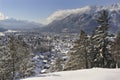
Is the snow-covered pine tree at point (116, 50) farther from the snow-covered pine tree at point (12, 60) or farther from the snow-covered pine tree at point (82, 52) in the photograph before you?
the snow-covered pine tree at point (12, 60)

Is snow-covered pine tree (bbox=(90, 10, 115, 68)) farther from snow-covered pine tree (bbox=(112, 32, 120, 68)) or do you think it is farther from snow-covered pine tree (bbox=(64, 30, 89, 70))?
snow-covered pine tree (bbox=(112, 32, 120, 68))

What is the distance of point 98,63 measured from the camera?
41875 millimetres

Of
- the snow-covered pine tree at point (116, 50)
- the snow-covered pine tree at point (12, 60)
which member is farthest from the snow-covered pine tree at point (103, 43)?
the snow-covered pine tree at point (12, 60)

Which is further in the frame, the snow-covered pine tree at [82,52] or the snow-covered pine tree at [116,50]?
the snow-covered pine tree at [116,50]

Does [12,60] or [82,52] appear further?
[82,52]

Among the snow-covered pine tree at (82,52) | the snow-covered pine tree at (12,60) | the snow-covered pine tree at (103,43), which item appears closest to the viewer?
the snow-covered pine tree at (103,43)

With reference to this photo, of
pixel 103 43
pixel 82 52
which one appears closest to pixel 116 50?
pixel 82 52

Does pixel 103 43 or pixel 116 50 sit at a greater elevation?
pixel 103 43

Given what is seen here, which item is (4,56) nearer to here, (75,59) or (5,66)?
(5,66)

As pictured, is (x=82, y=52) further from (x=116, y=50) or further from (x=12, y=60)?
(x=12, y=60)

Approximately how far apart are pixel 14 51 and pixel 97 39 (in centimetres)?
1447

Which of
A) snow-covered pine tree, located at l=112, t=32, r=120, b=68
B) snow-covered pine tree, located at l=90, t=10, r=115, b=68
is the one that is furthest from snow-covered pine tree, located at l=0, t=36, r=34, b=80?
snow-covered pine tree, located at l=112, t=32, r=120, b=68

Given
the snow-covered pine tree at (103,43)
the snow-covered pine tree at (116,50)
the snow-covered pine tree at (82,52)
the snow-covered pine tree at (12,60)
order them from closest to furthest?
the snow-covered pine tree at (103,43), the snow-covered pine tree at (12,60), the snow-covered pine tree at (82,52), the snow-covered pine tree at (116,50)

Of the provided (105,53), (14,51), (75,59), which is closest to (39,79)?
(105,53)
